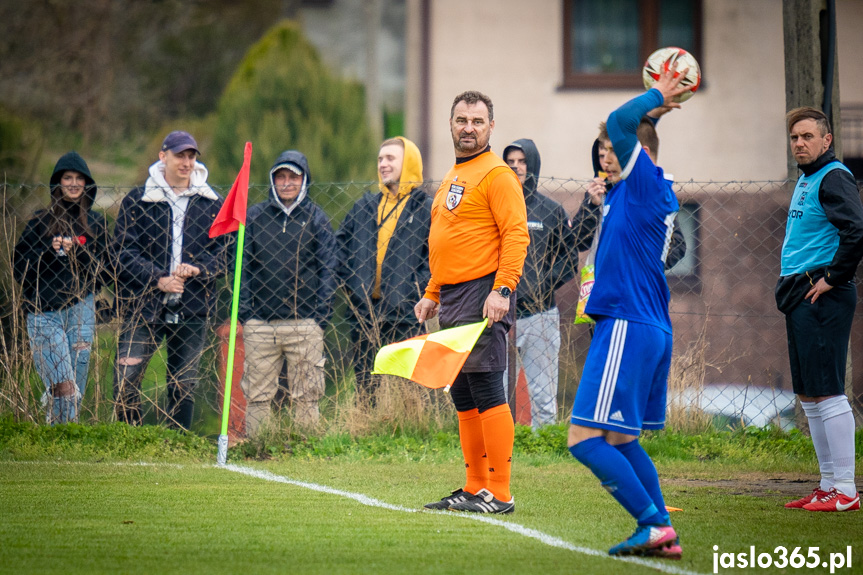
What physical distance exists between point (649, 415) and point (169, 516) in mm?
2601

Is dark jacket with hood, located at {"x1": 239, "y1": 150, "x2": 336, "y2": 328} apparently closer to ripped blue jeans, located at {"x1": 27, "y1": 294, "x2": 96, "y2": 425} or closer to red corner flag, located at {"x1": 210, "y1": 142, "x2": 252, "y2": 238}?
red corner flag, located at {"x1": 210, "y1": 142, "x2": 252, "y2": 238}

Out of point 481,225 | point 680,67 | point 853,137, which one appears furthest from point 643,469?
point 853,137

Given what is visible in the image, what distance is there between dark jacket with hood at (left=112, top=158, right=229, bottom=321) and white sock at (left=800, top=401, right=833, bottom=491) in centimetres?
450

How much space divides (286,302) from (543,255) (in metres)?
2.09

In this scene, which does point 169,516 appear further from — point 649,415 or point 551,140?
point 551,140

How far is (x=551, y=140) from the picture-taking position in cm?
1516

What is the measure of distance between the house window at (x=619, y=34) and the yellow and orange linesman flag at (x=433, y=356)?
1046cm

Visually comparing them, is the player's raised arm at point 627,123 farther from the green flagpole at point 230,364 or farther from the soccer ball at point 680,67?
the green flagpole at point 230,364

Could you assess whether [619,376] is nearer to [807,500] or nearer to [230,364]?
[807,500]

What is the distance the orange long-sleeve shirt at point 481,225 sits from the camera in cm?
540

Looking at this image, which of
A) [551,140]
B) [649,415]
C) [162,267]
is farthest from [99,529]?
[551,140]

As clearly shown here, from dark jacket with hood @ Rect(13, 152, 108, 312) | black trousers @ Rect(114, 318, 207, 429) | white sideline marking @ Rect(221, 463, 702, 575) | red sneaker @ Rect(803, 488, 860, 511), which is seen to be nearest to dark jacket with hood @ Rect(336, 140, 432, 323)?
black trousers @ Rect(114, 318, 207, 429)

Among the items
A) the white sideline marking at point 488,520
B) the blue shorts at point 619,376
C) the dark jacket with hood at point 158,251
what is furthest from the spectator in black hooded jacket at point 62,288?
the blue shorts at point 619,376

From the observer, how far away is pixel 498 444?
215 inches
